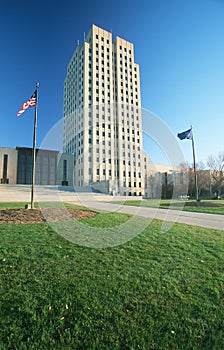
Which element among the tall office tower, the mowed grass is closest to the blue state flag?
the mowed grass

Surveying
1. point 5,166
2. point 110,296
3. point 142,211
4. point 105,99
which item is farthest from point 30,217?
point 105,99

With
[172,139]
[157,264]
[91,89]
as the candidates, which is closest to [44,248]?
[157,264]

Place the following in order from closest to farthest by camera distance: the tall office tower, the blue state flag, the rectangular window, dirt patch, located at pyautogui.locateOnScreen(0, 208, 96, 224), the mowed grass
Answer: the mowed grass, dirt patch, located at pyautogui.locateOnScreen(0, 208, 96, 224), the blue state flag, the rectangular window, the tall office tower

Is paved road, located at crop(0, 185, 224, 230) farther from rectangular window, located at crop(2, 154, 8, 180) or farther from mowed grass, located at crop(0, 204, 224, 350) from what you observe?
rectangular window, located at crop(2, 154, 8, 180)

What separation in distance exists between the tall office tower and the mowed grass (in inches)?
1735

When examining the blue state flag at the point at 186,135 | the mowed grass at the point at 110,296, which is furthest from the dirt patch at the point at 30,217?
the blue state flag at the point at 186,135

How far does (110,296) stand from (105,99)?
6393 cm

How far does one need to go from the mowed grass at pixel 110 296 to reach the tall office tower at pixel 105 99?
4408 cm

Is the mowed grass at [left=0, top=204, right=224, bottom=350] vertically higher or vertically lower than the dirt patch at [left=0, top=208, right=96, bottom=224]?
lower

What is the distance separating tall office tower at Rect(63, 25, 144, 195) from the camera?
2082 inches

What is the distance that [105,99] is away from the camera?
61188 millimetres

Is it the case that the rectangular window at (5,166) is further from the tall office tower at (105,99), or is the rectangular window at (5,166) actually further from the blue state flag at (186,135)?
the blue state flag at (186,135)

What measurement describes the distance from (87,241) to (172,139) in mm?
4501

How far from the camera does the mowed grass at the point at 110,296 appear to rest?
216cm
